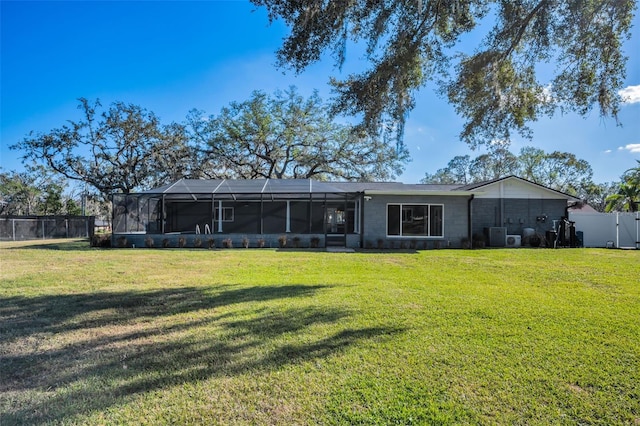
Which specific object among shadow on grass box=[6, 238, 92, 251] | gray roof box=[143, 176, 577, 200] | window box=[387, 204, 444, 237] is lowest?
shadow on grass box=[6, 238, 92, 251]

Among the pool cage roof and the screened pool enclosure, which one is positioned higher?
the pool cage roof

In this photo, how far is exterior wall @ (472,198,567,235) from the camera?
17.1 m

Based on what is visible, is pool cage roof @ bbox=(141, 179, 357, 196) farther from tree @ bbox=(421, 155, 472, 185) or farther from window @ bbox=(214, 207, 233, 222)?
tree @ bbox=(421, 155, 472, 185)

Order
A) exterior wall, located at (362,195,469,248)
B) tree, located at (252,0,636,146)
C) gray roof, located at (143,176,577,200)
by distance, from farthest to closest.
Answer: gray roof, located at (143,176,577,200)
exterior wall, located at (362,195,469,248)
tree, located at (252,0,636,146)

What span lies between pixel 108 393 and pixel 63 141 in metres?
26.2

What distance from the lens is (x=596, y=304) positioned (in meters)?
5.19

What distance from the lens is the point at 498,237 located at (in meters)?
16.0

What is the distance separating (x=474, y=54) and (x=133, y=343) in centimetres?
718

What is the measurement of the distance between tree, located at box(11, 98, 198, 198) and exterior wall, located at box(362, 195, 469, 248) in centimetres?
1651

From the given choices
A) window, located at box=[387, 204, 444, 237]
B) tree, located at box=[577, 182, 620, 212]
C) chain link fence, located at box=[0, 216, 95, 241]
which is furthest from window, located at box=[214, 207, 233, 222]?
tree, located at box=[577, 182, 620, 212]

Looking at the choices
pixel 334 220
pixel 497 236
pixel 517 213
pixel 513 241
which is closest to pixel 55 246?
pixel 334 220

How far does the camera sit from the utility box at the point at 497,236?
16.0 m

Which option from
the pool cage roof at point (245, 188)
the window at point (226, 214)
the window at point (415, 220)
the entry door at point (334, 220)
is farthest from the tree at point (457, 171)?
the window at point (226, 214)

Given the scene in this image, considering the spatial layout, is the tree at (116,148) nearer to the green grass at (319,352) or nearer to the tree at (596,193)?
the green grass at (319,352)
